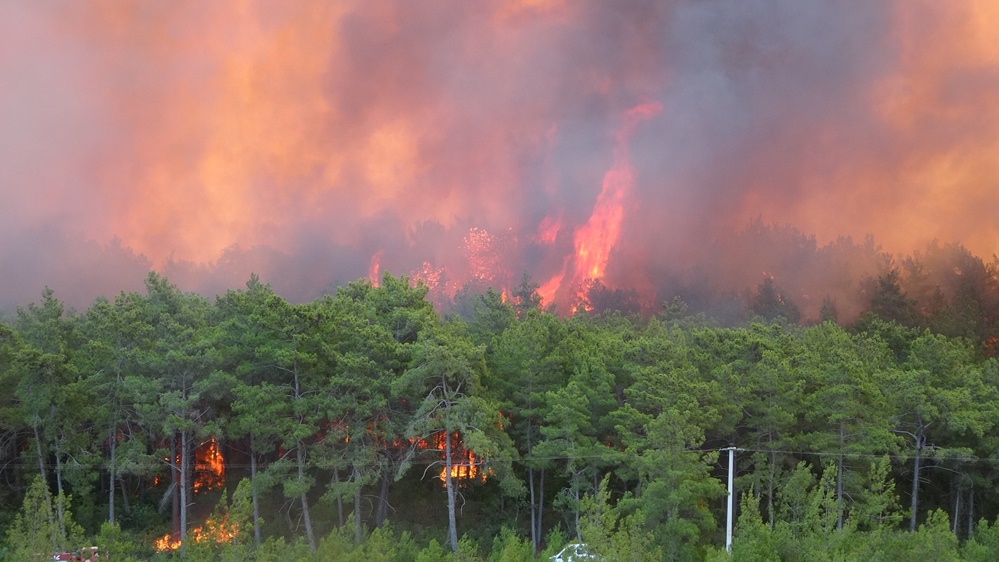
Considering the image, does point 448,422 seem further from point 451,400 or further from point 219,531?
point 219,531

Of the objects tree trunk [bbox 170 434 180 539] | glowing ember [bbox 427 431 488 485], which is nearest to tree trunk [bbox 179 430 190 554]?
tree trunk [bbox 170 434 180 539]

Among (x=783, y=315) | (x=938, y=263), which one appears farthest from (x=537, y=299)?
(x=938, y=263)

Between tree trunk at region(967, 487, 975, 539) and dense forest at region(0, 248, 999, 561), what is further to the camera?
tree trunk at region(967, 487, 975, 539)

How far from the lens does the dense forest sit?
41500 millimetres

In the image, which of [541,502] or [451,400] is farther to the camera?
[541,502]

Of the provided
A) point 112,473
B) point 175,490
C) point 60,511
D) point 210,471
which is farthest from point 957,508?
point 60,511

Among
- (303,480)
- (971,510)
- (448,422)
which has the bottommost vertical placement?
(971,510)

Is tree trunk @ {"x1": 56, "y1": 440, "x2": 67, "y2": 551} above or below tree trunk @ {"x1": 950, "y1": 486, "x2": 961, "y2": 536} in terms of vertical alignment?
above

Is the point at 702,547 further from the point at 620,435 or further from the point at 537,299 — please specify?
the point at 537,299

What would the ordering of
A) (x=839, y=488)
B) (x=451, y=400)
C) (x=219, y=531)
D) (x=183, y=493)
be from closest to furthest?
(x=219, y=531) < (x=839, y=488) < (x=451, y=400) < (x=183, y=493)

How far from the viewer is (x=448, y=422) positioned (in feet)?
137

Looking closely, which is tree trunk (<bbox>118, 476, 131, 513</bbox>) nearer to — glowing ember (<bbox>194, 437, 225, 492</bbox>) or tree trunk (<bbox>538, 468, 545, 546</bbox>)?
glowing ember (<bbox>194, 437, 225, 492</bbox>)

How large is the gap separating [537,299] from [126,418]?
4918cm

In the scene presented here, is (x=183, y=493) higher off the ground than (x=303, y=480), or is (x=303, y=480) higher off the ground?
(x=303, y=480)
